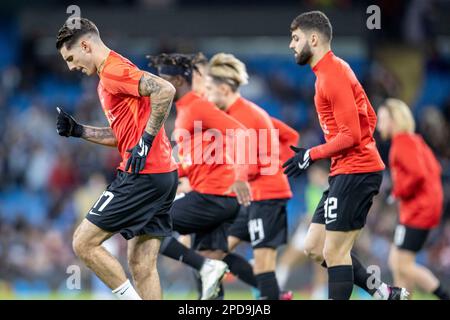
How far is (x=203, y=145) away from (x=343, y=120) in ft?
6.72

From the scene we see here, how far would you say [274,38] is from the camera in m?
19.5

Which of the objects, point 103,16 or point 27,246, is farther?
point 103,16

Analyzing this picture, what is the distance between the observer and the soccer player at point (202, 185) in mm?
8297

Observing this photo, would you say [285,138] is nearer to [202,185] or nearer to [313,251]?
[202,185]

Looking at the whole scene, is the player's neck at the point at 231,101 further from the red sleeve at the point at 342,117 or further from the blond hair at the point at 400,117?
the red sleeve at the point at 342,117

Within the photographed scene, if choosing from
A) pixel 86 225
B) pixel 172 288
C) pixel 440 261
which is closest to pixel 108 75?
pixel 86 225

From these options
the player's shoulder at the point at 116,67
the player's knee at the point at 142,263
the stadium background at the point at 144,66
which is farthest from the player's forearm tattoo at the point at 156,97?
the stadium background at the point at 144,66

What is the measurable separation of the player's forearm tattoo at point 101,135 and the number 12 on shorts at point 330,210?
6.11 ft

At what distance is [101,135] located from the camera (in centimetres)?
757

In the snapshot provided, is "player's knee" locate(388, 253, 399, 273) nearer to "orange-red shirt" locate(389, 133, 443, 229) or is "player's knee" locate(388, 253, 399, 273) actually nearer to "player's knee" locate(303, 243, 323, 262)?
"orange-red shirt" locate(389, 133, 443, 229)
